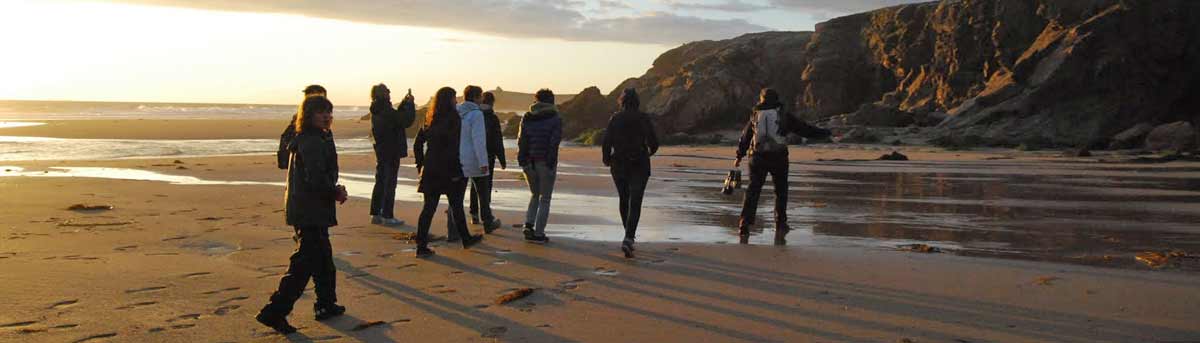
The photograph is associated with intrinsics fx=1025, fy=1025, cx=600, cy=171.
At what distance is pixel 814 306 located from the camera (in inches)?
251

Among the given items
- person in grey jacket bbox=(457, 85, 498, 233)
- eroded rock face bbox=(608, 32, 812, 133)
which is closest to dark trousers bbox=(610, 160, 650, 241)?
person in grey jacket bbox=(457, 85, 498, 233)

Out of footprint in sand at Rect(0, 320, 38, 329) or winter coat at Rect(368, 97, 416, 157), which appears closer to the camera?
footprint in sand at Rect(0, 320, 38, 329)

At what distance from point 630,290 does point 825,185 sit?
10.3 meters

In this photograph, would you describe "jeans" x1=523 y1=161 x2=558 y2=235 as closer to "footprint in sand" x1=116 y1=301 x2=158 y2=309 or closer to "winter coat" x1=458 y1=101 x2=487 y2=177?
"winter coat" x1=458 y1=101 x2=487 y2=177

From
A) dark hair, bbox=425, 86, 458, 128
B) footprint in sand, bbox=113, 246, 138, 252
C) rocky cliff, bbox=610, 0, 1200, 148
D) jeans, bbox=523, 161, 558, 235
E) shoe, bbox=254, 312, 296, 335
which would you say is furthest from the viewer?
rocky cliff, bbox=610, 0, 1200, 148

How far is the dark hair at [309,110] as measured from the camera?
5.89 m

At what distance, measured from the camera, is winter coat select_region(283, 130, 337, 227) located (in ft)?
19.4

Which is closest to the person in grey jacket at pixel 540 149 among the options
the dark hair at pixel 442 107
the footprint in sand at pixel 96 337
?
the dark hair at pixel 442 107

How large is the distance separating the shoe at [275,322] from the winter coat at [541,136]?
425 cm

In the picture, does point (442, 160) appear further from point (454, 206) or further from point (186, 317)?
point (186, 317)

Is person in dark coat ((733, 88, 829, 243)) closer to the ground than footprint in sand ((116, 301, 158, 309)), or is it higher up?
higher up

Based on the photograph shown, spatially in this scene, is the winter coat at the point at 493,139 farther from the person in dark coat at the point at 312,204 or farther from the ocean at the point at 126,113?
the ocean at the point at 126,113

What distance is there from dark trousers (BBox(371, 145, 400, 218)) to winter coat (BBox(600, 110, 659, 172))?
9.67 ft

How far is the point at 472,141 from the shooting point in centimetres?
942
